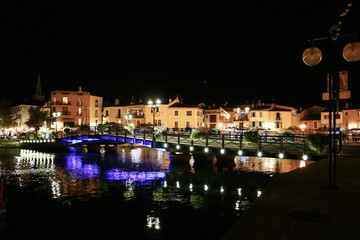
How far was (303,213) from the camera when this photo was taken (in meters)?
8.95

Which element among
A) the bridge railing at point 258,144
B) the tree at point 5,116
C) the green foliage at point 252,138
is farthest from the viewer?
the tree at point 5,116

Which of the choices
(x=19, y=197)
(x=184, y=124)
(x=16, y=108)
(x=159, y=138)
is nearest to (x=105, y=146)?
(x=184, y=124)

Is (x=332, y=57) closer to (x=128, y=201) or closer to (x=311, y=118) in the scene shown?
(x=128, y=201)

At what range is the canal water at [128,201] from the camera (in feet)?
46.8

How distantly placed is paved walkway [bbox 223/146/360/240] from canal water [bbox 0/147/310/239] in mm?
4010

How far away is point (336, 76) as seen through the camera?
469 inches

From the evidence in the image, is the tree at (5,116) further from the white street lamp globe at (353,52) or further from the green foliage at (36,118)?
the white street lamp globe at (353,52)

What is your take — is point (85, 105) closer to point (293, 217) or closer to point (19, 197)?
point (19, 197)

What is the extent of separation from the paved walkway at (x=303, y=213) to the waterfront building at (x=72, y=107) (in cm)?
7019

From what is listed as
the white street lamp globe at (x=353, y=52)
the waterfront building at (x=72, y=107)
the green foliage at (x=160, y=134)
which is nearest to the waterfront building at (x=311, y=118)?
the green foliage at (x=160, y=134)

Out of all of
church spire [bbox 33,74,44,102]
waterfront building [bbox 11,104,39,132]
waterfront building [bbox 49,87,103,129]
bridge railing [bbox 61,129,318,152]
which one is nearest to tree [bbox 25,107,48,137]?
waterfront building [bbox 49,87,103,129]

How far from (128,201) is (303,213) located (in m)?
13.2

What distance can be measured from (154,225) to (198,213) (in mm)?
2959

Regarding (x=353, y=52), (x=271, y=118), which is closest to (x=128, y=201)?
(x=353, y=52)
